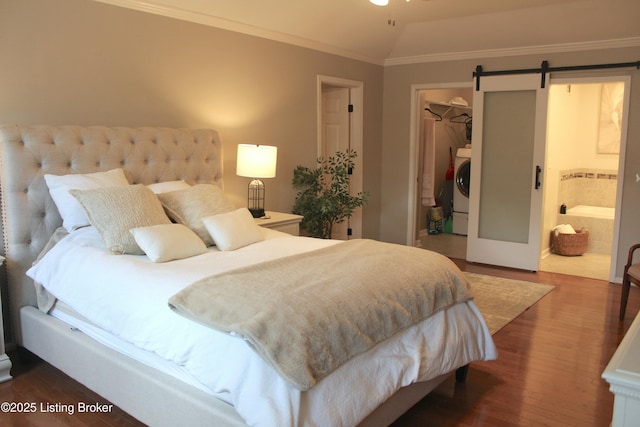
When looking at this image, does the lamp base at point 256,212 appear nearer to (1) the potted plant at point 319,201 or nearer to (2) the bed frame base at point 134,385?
(1) the potted plant at point 319,201

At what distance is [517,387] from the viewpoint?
284 cm

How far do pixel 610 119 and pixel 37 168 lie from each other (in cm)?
642

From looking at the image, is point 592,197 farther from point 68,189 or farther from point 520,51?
point 68,189

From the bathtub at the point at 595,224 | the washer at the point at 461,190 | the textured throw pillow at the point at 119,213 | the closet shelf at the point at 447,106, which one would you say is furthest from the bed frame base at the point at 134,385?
the closet shelf at the point at 447,106

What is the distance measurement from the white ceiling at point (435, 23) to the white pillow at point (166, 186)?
4.23ft

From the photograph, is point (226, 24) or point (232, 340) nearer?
point (232, 340)

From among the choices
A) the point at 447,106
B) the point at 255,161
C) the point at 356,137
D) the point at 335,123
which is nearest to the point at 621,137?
the point at 356,137

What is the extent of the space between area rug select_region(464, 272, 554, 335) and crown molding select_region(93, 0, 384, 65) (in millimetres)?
2740

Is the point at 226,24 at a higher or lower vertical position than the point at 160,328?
higher

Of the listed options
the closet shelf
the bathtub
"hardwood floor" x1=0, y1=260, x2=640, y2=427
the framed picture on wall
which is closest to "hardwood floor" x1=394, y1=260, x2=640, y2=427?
"hardwood floor" x1=0, y1=260, x2=640, y2=427

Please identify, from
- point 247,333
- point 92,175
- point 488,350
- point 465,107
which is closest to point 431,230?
point 465,107

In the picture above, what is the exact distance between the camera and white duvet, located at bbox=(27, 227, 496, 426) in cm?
176

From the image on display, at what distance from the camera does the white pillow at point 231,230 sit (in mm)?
2998

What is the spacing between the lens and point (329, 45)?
5.18 m
